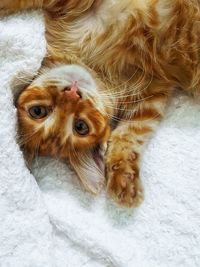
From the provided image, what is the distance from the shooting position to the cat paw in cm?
159

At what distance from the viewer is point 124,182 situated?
159 centimetres

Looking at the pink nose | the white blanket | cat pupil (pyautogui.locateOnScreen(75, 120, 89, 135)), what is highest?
the pink nose

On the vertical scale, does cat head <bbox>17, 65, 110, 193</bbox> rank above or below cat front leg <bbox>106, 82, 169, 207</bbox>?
above

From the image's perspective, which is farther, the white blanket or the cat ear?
the cat ear

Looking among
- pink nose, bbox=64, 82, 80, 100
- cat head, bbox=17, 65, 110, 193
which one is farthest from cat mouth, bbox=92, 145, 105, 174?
pink nose, bbox=64, 82, 80, 100

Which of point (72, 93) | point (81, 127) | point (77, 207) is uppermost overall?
point (72, 93)

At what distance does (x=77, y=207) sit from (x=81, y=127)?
0.74 feet

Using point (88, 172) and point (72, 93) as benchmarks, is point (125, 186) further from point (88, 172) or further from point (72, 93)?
point (72, 93)

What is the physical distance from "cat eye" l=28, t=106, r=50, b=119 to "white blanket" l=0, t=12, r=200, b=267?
0.21ft

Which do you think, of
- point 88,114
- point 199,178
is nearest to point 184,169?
point 199,178

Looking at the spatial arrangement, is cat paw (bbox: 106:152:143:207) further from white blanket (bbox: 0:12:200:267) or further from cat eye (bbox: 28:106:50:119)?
cat eye (bbox: 28:106:50:119)

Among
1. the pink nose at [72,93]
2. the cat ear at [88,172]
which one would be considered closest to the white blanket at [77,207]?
the cat ear at [88,172]

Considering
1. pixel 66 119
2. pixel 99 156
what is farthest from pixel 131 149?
pixel 66 119

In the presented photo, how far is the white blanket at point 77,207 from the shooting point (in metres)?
1.50
